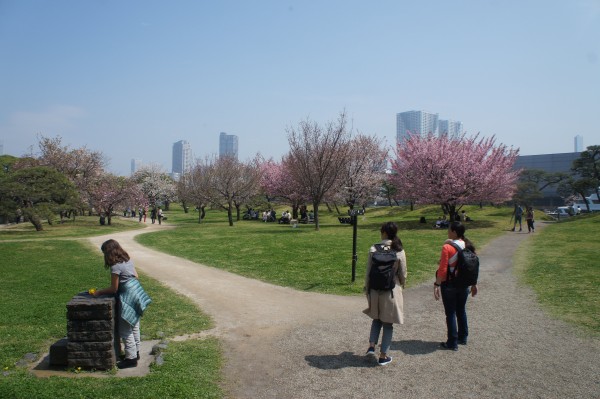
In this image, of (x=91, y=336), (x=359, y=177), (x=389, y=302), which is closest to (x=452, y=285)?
(x=389, y=302)

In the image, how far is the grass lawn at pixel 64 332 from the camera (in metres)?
5.07

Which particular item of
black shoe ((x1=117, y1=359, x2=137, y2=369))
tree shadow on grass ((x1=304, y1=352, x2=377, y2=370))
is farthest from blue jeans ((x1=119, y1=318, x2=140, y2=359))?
tree shadow on grass ((x1=304, y1=352, x2=377, y2=370))

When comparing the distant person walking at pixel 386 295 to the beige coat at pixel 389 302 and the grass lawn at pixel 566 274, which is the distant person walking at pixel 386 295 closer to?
the beige coat at pixel 389 302

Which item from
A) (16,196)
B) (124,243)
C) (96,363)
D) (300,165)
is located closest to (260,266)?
(96,363)

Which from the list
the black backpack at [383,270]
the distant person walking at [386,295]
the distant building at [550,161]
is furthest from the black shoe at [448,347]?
the distant building at [550,161]

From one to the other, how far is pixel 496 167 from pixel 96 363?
3159cm

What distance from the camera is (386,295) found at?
604cm

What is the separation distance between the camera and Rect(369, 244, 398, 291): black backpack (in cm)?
594

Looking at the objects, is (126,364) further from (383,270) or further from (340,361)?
(383,270)

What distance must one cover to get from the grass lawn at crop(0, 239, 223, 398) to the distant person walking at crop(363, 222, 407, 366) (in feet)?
7.53

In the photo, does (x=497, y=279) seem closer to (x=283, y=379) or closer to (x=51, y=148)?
(x=283, y=379)

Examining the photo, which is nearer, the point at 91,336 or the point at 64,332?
the point at 91,336

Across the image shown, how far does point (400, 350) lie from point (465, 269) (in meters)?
1.59

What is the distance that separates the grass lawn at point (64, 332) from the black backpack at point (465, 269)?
12.4ft
